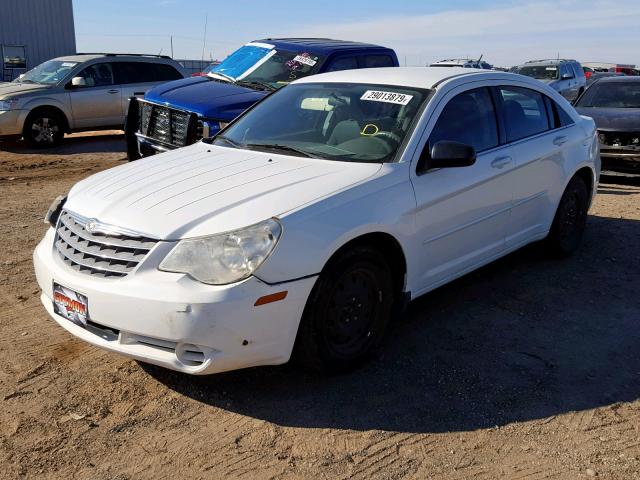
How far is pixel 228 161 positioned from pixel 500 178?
6.29 ft

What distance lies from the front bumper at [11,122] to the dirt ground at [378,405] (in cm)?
802

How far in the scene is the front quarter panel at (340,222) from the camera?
3.37 metres

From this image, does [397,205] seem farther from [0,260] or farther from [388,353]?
[0,260]

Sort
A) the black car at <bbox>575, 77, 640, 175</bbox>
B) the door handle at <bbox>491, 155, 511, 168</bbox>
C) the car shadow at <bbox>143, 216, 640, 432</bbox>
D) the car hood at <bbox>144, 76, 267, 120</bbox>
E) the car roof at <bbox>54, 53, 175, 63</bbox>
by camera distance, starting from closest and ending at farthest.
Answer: the car shadow at <bbox>143, 216, 640, 432</bbox> < the door handle at <bbox>491, 155, 511, 168</bbox> < the car hood at <bbox>144, 76, 267, 120</bbox> < the black car at <bbox>575, 77, 640, 175</bbox> < the car roof at <bbox>54, 53, 175, 63</bbox>

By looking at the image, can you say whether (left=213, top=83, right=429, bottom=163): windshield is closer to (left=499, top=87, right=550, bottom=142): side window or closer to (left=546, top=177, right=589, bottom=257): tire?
(left=499, top=87, right=550, bottom=142): side window

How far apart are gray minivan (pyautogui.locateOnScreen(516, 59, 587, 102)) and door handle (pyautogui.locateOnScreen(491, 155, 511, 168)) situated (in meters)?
15.8

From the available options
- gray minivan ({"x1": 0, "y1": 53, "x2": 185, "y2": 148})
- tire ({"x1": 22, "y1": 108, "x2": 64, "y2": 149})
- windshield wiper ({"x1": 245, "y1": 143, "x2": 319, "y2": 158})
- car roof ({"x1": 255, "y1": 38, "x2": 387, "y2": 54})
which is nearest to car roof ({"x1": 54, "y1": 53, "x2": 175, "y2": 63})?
gray minivan ({"x1": 0, "y1": 53, "x2": 185, "y2": 148})

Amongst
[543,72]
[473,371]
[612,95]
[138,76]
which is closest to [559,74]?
[543,72]

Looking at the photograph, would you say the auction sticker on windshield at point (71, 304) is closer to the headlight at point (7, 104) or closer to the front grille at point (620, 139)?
the front grille at point (620, 139)

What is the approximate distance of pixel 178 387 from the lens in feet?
12.4

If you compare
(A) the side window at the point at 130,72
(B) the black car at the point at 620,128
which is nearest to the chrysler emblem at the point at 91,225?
(B) the black car at the point at 620,128

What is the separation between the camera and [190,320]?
3223mm

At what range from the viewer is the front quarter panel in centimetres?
337

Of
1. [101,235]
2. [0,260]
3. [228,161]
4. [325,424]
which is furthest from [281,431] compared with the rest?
[0,260]
